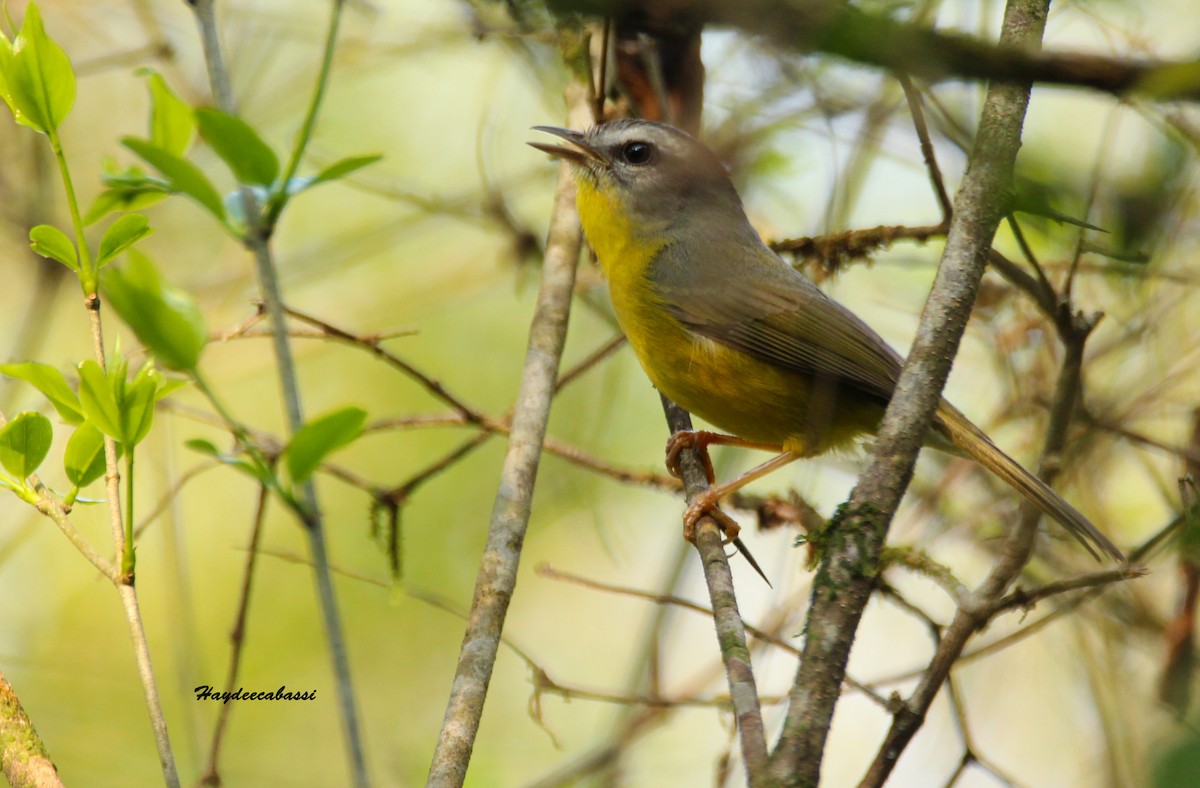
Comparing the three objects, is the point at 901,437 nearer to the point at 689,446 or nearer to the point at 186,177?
the point at 186,177

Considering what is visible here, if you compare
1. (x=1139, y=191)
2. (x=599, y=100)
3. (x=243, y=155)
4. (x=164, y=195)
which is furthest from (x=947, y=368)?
(x=599, y=100)

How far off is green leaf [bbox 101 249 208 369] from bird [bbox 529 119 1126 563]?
2290mm

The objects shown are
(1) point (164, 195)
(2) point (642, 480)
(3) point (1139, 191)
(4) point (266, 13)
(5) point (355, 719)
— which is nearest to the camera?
(5) point (355, 719)

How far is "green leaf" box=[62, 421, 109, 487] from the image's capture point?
1904mm

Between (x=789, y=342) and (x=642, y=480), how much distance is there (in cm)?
77

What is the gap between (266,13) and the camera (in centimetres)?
538

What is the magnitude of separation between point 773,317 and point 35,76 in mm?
2853

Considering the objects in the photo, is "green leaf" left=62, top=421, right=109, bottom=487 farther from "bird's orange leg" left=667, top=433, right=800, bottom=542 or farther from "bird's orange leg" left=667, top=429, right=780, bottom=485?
"bird's orange leg" left=667, top=429, right=780, bottom=485

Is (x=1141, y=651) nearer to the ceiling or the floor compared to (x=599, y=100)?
nearer to the floor

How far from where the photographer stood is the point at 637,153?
4.43 m

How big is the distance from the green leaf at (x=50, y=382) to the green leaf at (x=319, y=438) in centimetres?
48

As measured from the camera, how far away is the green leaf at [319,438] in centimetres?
160

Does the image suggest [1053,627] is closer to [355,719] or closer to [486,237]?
[486,237]

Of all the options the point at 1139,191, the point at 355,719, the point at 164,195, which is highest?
the point at 1139,191
